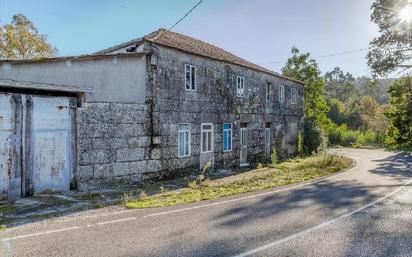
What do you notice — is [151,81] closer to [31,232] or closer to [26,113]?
[26,113]

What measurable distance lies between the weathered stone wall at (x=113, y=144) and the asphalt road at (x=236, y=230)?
332 cm

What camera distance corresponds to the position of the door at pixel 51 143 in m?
9.66

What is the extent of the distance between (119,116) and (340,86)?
9374 centimetres

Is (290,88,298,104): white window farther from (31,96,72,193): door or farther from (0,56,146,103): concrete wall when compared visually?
(31,96,72,193): door

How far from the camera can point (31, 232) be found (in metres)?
6.19

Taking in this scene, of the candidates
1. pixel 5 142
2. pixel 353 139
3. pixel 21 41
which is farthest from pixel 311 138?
pixel 21 41

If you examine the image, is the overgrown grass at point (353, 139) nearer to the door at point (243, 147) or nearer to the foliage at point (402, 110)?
the foliage at point (402, 110)

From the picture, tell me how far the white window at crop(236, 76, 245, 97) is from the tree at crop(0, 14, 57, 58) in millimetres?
23934

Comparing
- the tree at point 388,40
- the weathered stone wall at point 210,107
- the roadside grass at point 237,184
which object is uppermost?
the tree at point 388,40

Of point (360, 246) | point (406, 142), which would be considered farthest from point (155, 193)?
point (406, 142)

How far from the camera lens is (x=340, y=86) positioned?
9419cm

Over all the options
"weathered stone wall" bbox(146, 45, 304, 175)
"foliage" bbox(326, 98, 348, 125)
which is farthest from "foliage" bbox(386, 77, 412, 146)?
"foliage" bbox(326, 98, 348, 125)

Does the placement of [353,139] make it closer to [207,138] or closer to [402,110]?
[402,110]

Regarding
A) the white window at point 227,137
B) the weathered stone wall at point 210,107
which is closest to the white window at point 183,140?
the weathered stone wall at point 210,107
